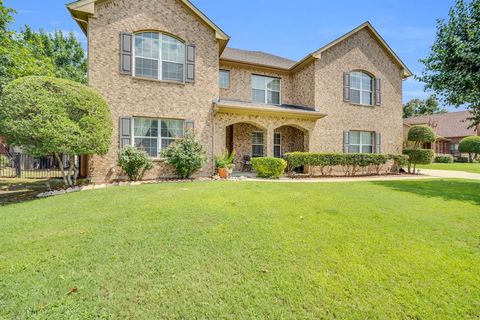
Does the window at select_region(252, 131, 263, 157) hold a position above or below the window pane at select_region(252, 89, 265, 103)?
below

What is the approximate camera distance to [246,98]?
1641 cm

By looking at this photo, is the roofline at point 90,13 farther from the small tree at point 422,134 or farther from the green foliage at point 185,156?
the small tree at point 422,134

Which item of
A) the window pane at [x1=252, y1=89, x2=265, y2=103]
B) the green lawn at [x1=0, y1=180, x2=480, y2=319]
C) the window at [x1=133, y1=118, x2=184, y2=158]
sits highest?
the window pane at [x1=252, y1=89, x2=265, y2=103]

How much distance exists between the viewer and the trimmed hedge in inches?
536

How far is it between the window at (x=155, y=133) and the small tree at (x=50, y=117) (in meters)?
2.45

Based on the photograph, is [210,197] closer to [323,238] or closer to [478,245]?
[323,238]

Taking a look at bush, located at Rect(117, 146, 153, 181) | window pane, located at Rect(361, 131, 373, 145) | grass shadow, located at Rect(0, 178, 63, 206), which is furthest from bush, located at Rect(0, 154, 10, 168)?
window pane, located at Rect(361, 131, 373, 145)

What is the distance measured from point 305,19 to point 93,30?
9.90 m

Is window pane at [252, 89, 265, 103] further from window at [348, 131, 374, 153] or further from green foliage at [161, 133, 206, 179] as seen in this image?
window at [348, 131, 374, 153]

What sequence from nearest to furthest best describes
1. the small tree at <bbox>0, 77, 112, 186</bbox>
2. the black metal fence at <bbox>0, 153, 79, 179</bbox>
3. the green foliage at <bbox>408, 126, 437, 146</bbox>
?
the small tree at <bbox>0, 77, 112, 186</bbox>, the black metal fence at <bbox>0, 153, 79, 179</bbox>, the green foliage at <bbox>408, 126, 437, 146</bbox>

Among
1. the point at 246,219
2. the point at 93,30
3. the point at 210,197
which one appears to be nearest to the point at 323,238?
the point at 246,219

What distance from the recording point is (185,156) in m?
11.5

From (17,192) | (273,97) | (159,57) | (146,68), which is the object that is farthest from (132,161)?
(273,97)

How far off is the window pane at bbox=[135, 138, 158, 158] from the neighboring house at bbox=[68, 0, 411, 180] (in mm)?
47
